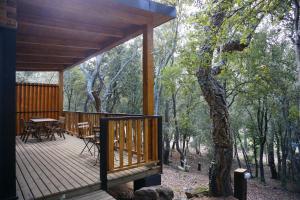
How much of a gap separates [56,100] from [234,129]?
41.0 ft

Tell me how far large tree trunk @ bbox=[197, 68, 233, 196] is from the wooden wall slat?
638 cm

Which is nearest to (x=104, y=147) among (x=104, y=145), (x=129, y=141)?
(x=104, y=145)

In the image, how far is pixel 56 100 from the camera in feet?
30.8

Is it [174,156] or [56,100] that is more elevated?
[56,100]

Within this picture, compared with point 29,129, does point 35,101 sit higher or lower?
higher

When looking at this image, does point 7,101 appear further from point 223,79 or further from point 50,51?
point 223,79

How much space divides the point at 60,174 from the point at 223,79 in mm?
8946

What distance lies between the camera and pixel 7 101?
2.76 meters

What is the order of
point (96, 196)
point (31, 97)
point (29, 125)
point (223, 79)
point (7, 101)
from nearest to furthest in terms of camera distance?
point (7, 101) → point (96, 196) → point (29, 125) → point (31, 97) → point (223, 79)

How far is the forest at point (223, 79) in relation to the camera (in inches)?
196

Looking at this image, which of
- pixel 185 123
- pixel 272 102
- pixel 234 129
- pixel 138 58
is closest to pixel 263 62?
pixel 272 102

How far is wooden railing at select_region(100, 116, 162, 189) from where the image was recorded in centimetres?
367

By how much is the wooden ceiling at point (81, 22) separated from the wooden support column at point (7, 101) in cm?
98

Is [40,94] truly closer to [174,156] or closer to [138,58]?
[138,58]
